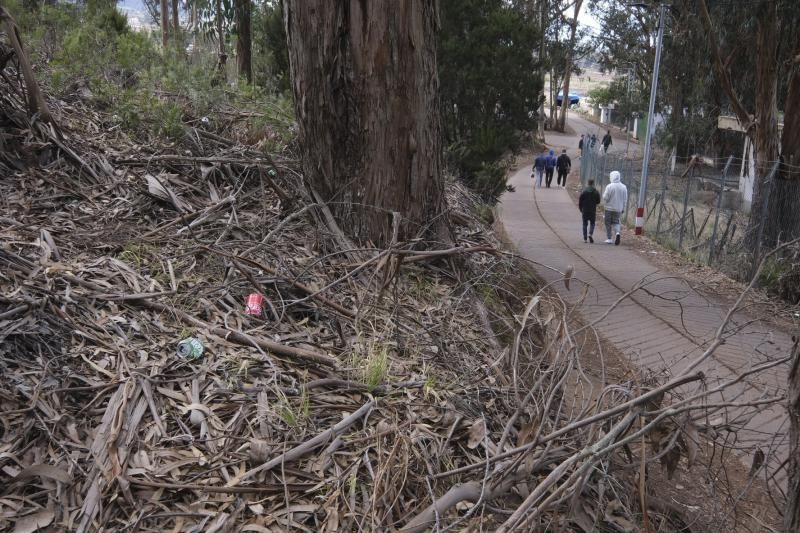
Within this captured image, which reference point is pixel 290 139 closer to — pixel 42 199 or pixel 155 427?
pixel 42 199

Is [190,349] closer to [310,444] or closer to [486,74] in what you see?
[310,444]

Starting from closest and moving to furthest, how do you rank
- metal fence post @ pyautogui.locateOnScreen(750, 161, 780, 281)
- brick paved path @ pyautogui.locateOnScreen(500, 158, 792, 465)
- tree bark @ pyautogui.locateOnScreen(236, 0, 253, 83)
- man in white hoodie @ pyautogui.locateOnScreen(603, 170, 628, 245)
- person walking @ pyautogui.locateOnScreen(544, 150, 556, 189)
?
brick paved path @ pyautogui.locateOnScreen(500, 158, 792, 465)
metal fence post @ pyautogui.locateOnScreen(750, 161, 780, 281)
tree bark @ pyautogui.locateOnScreen(236, 0, 253, 83)
man in white hoodie @ pyautogui.locateOnScreen(603, 170, 628, 245)
person walking @ pyautogui.locateOnScreen(544, 150, 556, 189)

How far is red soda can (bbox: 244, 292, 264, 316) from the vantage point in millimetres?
4301

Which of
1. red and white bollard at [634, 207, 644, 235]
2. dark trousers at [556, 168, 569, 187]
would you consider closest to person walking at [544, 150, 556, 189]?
dark trousers at [556, 168, 569, 187]

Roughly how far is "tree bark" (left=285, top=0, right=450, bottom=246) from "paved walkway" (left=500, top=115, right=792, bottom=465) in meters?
1.65

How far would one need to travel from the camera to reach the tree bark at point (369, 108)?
5684mm

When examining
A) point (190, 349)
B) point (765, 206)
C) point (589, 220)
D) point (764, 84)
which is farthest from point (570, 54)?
point (190, 349)

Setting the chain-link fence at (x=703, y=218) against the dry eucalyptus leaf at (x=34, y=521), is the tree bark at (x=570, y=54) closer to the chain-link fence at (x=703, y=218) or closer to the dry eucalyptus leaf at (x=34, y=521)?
the chain-link fence at (x=703, y=218)

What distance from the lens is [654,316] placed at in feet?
34.4

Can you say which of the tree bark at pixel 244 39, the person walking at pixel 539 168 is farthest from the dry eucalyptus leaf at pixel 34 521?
the person walking at pixel 539 168

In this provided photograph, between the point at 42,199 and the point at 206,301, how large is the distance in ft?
5.40

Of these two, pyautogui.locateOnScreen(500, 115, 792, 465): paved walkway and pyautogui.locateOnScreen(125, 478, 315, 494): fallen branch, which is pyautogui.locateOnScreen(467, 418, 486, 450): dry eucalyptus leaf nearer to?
pyautogui.locateOnScreen(125, 478, 315, 494): fallen branch

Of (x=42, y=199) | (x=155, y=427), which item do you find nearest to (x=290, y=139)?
(x=42, y=199)

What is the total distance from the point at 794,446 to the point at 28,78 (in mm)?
5564
